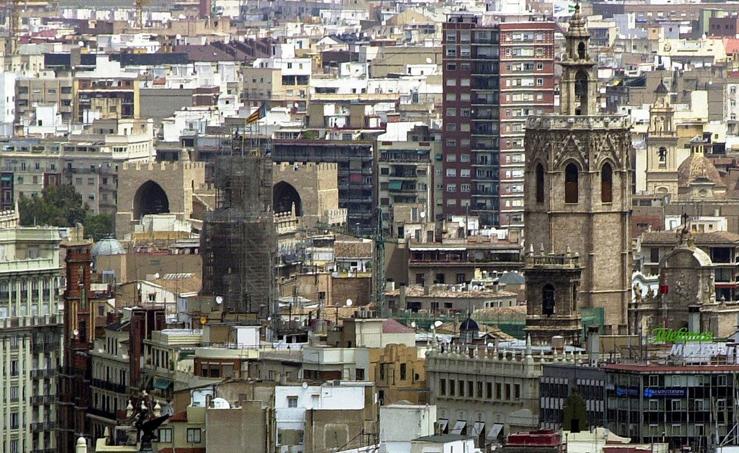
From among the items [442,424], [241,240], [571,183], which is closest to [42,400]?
[571,183]

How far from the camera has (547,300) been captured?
117250 mm

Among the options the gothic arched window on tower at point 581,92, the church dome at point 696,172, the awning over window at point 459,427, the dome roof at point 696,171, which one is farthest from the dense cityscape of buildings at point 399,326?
the dome roof at point 696,171

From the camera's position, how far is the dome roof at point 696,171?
19125 centimetres

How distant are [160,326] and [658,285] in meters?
24.2

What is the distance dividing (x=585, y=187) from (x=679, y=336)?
24.1 m

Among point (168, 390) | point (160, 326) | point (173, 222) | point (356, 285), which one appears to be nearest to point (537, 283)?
point (160, 326)

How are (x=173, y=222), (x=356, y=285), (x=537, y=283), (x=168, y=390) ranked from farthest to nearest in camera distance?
(x=173, y=222)
(x=356, y=285)
(x=537, y=283)
(x=168, y=390)

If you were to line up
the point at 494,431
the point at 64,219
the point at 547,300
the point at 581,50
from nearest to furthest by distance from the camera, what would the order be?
1. the point at 494,431
2. the point at 547,300
3. the point at 581,50
4. the point at 64,219

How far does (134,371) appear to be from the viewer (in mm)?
109250

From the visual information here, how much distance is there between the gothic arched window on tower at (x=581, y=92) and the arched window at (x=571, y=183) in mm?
1593

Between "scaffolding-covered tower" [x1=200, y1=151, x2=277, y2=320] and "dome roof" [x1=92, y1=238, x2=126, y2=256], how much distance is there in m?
14.7

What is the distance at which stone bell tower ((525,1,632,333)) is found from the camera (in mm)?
127375

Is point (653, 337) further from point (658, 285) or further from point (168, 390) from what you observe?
point (658, 285)

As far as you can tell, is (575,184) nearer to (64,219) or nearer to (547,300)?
(547,300)
